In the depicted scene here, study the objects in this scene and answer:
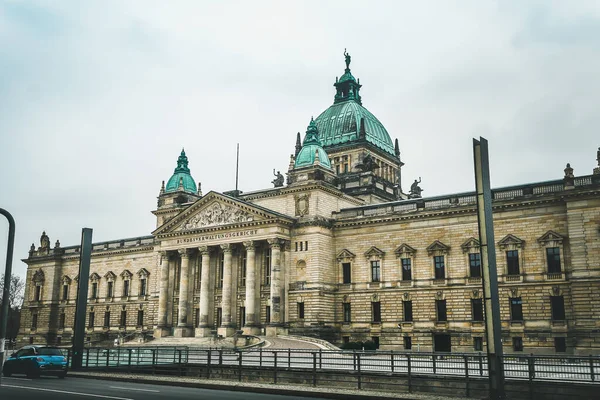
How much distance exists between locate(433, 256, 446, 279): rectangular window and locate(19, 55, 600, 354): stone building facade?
0.43 feet

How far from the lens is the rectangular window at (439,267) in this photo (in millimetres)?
57094

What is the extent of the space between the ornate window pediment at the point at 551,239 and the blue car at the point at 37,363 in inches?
1499

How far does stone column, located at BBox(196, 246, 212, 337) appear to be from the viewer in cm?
6506

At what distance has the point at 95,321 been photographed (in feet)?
278

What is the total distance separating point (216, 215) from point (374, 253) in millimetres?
17401

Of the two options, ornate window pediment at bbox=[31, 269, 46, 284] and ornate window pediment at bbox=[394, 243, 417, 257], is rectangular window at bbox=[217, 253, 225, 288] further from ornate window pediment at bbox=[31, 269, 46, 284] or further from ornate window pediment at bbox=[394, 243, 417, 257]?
ornate window pediment at bbox=[31, 269, 46, 284]

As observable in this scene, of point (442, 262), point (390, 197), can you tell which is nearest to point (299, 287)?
point (442, 262)

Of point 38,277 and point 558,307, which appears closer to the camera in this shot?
point 558,307

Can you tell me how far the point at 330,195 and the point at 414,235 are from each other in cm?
1016

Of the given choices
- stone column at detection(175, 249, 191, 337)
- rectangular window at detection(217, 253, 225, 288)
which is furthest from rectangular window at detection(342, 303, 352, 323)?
stone column at detection(175, 249, 191, 337)

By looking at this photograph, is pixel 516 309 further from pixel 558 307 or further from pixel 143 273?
pixel 143 273

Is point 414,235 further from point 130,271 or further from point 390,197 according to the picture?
point 130,271

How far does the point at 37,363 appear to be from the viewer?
3108 cm

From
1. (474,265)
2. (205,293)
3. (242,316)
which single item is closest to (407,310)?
(474,265)
